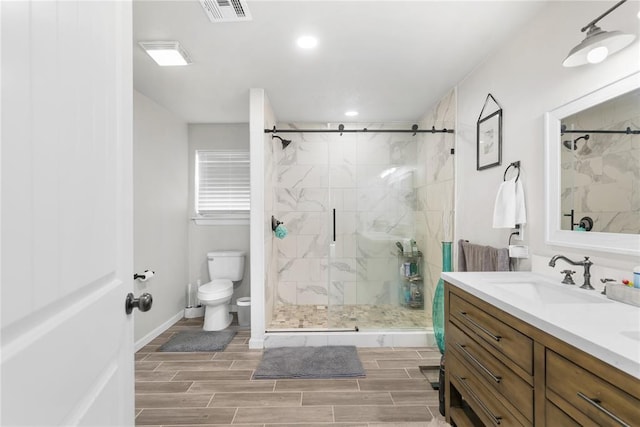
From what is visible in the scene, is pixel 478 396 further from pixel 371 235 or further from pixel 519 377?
pixel 371 235

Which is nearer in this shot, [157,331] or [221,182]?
[157,331]

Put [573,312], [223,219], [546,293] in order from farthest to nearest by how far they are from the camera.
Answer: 1. [223,219]
2. [546,293]
3. [573,312]

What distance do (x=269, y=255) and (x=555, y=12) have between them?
288cm

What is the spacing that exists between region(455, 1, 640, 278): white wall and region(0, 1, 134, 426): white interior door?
188cm

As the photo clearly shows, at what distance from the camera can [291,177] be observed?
157 inches

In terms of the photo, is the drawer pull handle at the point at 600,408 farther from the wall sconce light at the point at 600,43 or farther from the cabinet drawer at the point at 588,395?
the wall sconce light at the point at 600,43

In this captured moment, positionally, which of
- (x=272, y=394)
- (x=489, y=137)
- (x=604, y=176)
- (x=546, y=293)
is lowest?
(x=272, y=394)

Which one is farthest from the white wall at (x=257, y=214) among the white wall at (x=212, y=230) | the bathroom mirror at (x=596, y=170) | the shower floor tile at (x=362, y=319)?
the bathroom mirror at (x=596, y=170)

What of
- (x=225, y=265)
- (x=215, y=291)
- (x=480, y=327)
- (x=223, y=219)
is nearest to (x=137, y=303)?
(x=480, y=327)

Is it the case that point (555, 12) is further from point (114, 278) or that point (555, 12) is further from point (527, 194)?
point (114, 278)

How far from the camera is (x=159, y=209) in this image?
3.26 metres

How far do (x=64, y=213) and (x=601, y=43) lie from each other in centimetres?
192

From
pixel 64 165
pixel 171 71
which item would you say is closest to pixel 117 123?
pixel 64 165

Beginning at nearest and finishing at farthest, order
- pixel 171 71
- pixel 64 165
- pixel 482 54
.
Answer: pixel 64 165 → pixel 482 54 → pixel 171 71
